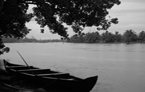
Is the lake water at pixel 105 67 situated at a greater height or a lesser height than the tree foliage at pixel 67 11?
lesser

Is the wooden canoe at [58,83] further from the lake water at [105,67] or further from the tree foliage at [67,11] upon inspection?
the lake water at [105,67]

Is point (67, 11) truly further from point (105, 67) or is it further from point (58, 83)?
point (105, 67)

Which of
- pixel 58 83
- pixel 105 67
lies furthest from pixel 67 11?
pixel 105 67

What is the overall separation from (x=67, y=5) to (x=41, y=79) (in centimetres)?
387

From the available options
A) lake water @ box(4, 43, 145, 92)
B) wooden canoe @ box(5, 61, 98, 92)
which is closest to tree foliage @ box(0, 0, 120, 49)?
wooden canoe @ box(5, 61, 98, 92)

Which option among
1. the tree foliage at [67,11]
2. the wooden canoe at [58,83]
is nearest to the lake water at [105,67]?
the wooden canoe at [58,83]

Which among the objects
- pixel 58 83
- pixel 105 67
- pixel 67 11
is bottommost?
pixel 105 67

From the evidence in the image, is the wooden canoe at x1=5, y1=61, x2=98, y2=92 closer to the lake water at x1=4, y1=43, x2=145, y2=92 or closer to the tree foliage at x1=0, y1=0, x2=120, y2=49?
the tree foliage at x1=0, y1=0, x2=120, y2=49

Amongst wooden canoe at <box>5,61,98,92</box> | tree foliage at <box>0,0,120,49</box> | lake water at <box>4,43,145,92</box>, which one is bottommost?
lake water at <box>4,43,145,92</box>

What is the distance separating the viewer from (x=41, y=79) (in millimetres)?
9281

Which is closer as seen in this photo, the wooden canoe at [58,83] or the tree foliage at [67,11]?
the tree foliage at [67,11]

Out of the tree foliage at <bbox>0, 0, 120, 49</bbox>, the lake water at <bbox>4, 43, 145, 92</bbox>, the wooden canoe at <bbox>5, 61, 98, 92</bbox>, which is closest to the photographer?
the tree foliage at <bbox>0, 0, 120, 49</bbox>

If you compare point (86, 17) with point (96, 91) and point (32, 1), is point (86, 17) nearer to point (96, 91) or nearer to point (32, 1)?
point (32, 1)

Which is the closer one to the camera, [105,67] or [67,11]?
[67,11]
